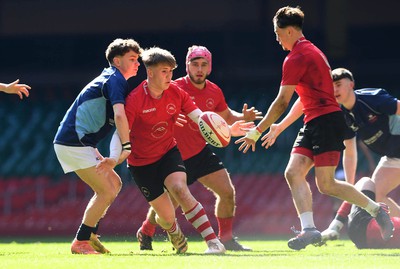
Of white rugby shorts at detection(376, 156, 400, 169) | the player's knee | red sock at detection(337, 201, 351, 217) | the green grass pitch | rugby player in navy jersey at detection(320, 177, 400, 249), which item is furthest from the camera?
red sock at detection(337, 201, 351, 217)

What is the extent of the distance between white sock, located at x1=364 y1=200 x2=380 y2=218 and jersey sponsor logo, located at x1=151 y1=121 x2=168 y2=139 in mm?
1846

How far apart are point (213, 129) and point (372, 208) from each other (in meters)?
1.54

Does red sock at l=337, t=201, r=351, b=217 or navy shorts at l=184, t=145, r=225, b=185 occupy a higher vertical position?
navy shorts at l=184, t=145, r=225, b=185

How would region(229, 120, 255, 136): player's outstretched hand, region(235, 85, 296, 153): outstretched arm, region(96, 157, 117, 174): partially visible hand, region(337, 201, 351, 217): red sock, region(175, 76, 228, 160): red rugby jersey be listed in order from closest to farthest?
1. region(96, 157, 117, 174): partially visible hand
2. region(235, 85, 296, 153): outstretched arm
3. region(229, 120, 255, 136): player's outstretched hand
4. region(175, 76, 228, 160): red rugby jersey
5. region(337, 201, 351, 217): red sock

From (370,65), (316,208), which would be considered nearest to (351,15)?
(370,65)

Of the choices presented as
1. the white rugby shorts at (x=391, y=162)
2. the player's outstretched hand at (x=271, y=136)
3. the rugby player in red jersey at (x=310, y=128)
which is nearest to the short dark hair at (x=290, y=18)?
the rugby player in red jersey at (x=310, y=128)

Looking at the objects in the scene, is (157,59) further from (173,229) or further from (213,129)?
(173,229)

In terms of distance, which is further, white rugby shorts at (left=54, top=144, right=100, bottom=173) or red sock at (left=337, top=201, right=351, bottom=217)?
red sock at (left=337, top=201, right=351, bottom=217)

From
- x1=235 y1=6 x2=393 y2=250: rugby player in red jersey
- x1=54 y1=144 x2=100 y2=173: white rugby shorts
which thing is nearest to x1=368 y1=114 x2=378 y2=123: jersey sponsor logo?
x1=235 y1=6 x2=393 y2=250: rugby player in red jersey

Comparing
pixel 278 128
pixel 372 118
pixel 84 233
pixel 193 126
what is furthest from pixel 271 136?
pixel 84 233

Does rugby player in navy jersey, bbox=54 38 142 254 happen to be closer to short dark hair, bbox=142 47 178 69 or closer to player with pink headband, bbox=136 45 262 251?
short dark hair, bbox=142 47 178 69

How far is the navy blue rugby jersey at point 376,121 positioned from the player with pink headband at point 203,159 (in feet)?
3.18

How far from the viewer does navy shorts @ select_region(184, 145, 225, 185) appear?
10117mm

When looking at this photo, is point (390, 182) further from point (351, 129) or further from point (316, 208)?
point (316, 208)
